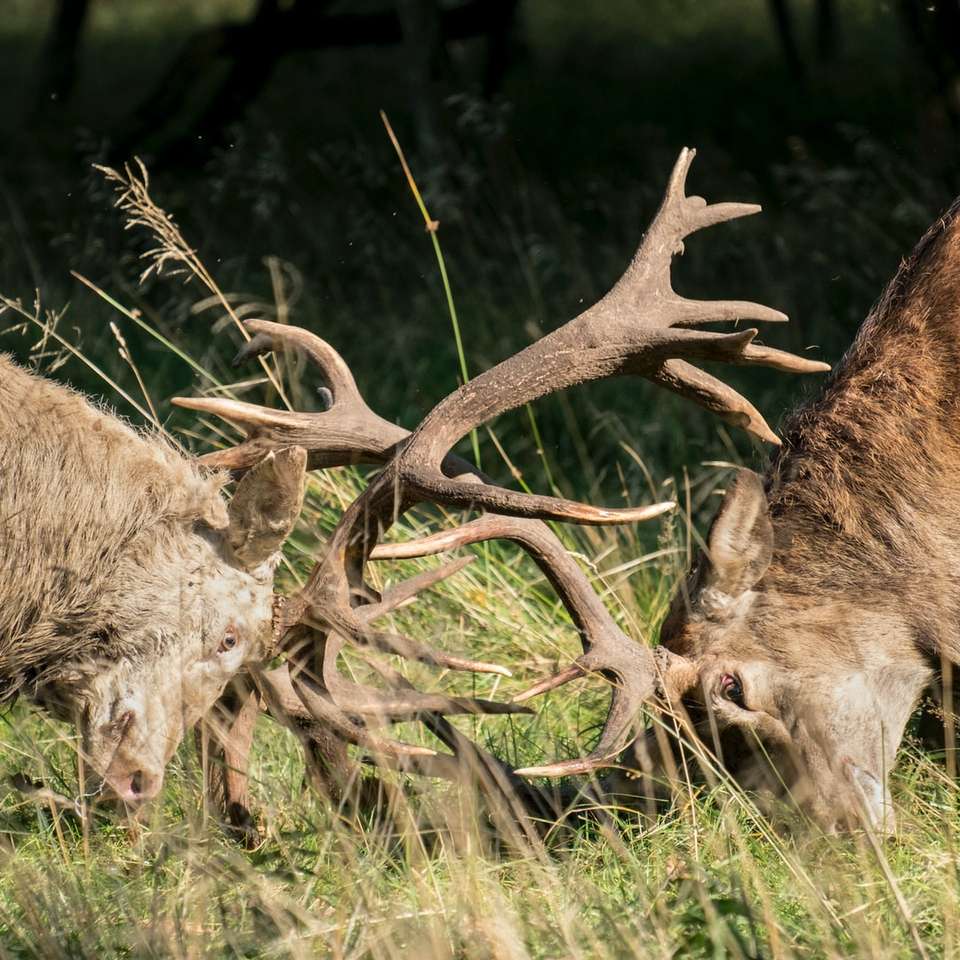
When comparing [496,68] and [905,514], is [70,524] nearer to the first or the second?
[905,514]

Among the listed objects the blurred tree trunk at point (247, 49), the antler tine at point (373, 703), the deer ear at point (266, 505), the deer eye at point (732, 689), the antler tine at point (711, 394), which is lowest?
the deer eye at point (732, 689)

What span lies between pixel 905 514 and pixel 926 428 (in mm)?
243

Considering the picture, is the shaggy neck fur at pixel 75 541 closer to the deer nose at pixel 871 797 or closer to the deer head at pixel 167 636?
the deer head at pixel 167 636

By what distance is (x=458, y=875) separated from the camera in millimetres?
3463

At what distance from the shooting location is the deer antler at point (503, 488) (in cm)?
376

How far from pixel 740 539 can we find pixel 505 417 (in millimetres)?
3165

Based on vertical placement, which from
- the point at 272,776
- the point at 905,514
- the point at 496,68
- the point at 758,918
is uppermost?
the point at 496,68

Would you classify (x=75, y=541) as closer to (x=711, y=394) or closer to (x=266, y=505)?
(x=266, y=505)

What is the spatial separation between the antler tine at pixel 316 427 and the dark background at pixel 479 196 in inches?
56.0

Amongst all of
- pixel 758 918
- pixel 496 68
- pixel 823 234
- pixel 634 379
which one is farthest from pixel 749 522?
pixel 496 68

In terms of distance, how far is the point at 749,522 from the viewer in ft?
13.2

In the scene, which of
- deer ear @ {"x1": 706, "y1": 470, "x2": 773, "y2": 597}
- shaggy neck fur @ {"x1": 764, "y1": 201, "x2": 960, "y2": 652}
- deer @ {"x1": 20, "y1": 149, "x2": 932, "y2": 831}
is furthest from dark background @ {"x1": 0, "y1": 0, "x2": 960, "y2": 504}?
deer ear @ {"x1": 706, "y1": 470, "x2": 773, "y2": 597}

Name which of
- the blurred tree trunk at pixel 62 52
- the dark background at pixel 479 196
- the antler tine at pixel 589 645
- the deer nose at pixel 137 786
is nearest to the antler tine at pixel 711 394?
the antler tine at pixel 589 645

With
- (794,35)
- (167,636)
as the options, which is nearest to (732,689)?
(167,636)
